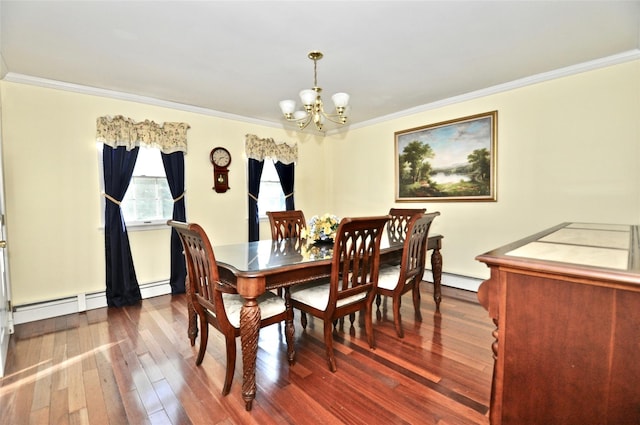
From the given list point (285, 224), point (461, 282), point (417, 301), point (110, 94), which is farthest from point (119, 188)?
point (461, 282)

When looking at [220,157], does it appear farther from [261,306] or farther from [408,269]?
[408,269]

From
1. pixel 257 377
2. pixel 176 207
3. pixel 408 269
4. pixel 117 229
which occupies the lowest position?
→ pixel 257 377

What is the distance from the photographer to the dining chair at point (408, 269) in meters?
2.35

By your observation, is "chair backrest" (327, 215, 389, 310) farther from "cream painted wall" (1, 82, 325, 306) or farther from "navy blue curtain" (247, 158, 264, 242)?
"cream painted wall" (1, 82, 325, 306)

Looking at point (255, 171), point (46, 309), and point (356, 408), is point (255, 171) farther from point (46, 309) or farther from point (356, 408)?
point (356, 408)

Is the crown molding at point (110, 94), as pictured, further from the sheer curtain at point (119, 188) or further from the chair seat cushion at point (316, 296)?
the chair seat cushion at point (316, 296)

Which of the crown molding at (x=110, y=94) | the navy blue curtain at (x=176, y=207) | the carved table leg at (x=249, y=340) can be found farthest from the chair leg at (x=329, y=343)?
the crown molding at (x=110, y=94)

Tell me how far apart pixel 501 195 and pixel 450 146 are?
0.86m

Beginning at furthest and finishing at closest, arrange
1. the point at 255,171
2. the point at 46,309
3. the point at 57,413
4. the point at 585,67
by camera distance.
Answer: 1. the point at 255,171
2. the point at 46,309
3. the point at 585,67
4. the point at 57,413

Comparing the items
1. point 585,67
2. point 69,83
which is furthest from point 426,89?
point 69,83

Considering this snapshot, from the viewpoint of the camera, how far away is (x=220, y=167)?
4.09 meters

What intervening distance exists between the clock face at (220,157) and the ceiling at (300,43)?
881mm

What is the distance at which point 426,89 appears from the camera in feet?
11.2

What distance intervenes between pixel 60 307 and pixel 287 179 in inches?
124
